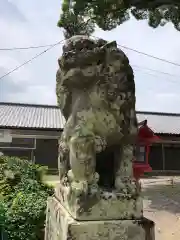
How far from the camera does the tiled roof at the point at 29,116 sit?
1402cm

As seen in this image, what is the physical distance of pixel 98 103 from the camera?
1981 mm

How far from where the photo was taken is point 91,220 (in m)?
1.77

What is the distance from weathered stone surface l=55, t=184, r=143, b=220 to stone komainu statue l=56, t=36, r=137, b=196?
9cm

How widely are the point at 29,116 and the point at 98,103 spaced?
14.7 m

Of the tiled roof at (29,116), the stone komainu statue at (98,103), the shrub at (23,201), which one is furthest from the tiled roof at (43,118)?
the stone komainu statue at (98,103)

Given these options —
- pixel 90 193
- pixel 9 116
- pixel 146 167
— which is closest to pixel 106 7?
pixel 146 167

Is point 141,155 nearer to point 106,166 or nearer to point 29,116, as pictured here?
point 106,166

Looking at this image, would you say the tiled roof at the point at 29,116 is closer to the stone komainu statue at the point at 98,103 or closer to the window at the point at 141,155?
the window at the point at 141,155

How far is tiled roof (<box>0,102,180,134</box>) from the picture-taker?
14.2 meters

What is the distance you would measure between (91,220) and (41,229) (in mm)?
2235

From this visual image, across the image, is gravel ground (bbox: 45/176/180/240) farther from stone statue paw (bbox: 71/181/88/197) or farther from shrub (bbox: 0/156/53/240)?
stone statue paw (bbox: 71/181/88/197)

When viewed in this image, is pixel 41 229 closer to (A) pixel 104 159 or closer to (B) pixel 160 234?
(B) pixel 160 234

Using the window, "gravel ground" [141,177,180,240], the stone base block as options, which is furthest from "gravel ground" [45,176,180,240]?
the stone base block

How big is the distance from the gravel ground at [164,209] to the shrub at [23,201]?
5.41 ft
